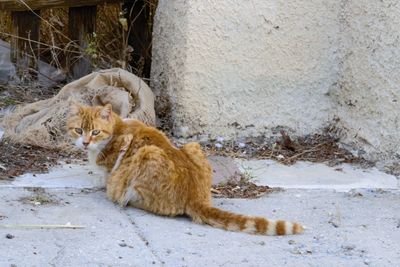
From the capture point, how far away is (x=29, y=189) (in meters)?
5.00

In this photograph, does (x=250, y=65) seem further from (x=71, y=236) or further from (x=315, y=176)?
(x=71, y=236)

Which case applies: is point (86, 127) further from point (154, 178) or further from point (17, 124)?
point (17, 124)

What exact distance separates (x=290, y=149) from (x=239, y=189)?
986 millimetres

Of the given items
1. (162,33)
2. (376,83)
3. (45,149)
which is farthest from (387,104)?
(45,149)

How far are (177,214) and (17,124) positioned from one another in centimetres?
191

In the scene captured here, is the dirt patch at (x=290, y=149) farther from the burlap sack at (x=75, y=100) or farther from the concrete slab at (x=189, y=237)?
the concrete slab at (x=189, y=237)

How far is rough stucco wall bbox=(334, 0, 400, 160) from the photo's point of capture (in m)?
5.77

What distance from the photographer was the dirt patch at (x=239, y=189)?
17.2 feet

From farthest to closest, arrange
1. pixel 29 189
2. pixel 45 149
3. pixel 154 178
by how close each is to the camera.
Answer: pixel 45 149, pixel 29 189, pixel 154 178

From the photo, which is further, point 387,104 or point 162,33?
point 162,33

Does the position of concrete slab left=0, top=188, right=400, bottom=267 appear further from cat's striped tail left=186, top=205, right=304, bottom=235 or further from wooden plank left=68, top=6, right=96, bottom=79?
wooden plank left=68, top=6, right=96, bottom=79

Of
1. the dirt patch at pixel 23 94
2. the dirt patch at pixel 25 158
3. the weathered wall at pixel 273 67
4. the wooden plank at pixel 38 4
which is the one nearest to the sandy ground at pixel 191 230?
the dirt patch at pixel 25 158

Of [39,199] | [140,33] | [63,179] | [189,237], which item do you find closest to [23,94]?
[140,33]

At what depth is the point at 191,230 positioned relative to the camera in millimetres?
4523
